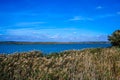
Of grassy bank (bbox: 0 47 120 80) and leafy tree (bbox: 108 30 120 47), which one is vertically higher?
leafy tree (bbox: 108 30 120 47)

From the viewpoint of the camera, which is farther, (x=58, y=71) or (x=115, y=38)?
(x=115, y=38)

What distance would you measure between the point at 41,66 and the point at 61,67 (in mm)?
1052

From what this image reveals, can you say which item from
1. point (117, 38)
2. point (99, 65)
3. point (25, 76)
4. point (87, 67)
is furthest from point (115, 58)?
point (117, 38)

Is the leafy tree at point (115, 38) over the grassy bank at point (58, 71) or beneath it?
A: over

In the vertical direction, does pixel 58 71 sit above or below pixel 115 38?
below

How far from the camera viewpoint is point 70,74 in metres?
11.0

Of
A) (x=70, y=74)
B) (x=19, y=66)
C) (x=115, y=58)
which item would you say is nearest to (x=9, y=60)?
(x=19, y=66)

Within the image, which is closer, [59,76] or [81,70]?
[59,76]

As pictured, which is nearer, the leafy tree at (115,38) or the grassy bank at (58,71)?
the grassy bank at (58,71)

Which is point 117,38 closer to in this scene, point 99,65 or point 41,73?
point 99,65

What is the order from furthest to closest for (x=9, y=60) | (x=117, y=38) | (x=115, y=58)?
(x=117, y=38)
(x=115, y=58)
(x=9, y=60)

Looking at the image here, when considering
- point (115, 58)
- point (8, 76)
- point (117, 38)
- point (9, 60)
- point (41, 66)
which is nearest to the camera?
point (8, 76)

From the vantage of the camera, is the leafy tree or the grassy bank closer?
the grassy bank

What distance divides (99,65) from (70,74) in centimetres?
238
